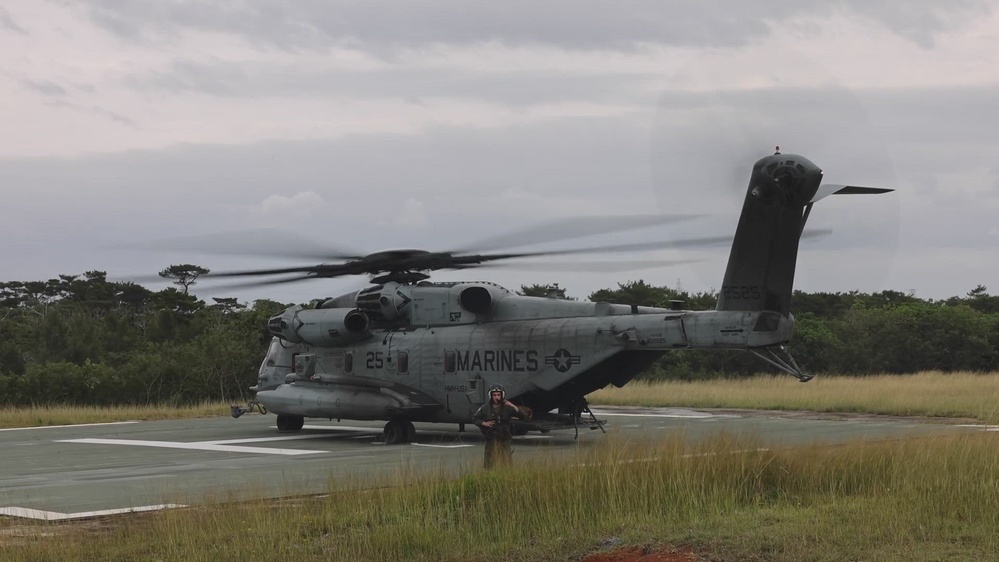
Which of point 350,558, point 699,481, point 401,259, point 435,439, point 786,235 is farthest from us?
point 435,439

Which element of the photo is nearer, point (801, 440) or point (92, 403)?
point (801, 440)

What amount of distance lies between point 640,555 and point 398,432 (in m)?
14.0

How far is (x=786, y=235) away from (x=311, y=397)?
37.5 ft

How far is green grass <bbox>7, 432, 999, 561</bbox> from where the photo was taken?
31.2 ft

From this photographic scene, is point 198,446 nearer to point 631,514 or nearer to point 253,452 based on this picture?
point 253,452

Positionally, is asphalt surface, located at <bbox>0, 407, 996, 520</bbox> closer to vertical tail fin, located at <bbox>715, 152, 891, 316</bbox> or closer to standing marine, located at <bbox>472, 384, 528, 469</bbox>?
standing marine, located at <bbox>472, 384, 528, 469</bbox>

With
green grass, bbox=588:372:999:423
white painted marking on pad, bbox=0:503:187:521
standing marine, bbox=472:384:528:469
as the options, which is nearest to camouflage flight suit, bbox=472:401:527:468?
standing marine, bbox=472:384:528:469

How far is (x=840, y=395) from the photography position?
32.5 meters

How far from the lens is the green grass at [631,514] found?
9.50 meters

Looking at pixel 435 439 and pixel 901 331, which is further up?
pixel 901 331

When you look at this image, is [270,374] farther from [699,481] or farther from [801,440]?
[699,481]

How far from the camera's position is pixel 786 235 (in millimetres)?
17891

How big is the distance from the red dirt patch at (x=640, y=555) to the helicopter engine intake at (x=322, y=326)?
49.6ft

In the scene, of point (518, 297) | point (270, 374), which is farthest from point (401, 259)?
point (270, 374)
